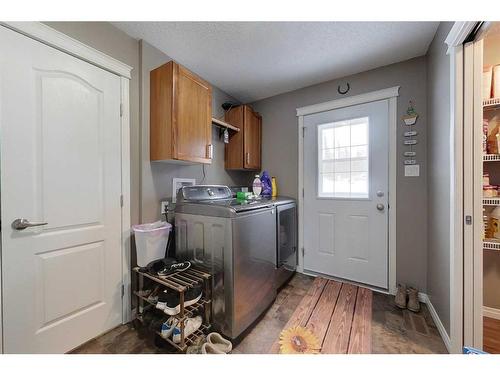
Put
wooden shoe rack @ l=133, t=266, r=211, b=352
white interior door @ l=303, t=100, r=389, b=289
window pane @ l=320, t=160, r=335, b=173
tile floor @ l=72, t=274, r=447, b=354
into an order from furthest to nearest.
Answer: window pane @ l=320, t=160, r=335, b=173, white interior door @ l=303, t=100, r=389, b=289, tile floor @ l=72, t=274, r=447, b=354, wooden shoe rack @ l=133, t=266, r=211, b=352

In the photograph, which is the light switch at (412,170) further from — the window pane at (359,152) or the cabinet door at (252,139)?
→ the cabinet door at (252,139)

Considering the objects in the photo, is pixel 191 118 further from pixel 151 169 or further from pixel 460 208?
pixel 460 208

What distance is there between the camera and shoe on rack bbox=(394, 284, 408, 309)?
1.77 m

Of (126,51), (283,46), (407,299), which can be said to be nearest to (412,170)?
(407,299)

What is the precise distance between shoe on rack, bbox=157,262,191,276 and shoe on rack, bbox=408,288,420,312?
1.91 meters

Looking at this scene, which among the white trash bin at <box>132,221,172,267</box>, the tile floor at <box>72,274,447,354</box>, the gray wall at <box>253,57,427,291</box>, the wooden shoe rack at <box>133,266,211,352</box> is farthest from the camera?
the gray wall at <box>253,57,427,291</box>

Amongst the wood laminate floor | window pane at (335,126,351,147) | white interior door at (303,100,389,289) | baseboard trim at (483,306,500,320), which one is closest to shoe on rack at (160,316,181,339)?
the wood laminate floor

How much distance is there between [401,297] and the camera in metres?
1.79

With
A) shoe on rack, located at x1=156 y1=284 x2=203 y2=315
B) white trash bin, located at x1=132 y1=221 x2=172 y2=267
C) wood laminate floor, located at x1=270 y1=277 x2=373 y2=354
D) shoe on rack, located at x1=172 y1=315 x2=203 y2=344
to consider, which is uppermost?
white trash bin, located at x1=132 y1=221 x2=172 y2=267

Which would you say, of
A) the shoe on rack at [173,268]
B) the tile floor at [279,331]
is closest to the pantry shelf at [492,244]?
the tile floor at [279,331]

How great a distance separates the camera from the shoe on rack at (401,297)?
1772 mm

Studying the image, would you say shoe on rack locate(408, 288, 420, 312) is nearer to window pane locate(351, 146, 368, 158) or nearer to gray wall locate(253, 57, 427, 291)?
gray wall locate(253, 57, 427, 291)

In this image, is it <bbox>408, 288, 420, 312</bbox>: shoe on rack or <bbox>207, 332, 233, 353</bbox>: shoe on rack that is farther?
<bbox>408, 288, 420, 312</bbox>: shoe on rack

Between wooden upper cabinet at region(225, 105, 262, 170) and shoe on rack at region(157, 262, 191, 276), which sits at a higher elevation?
wooden upper cabinet at region(225, 105, 262, 170)
